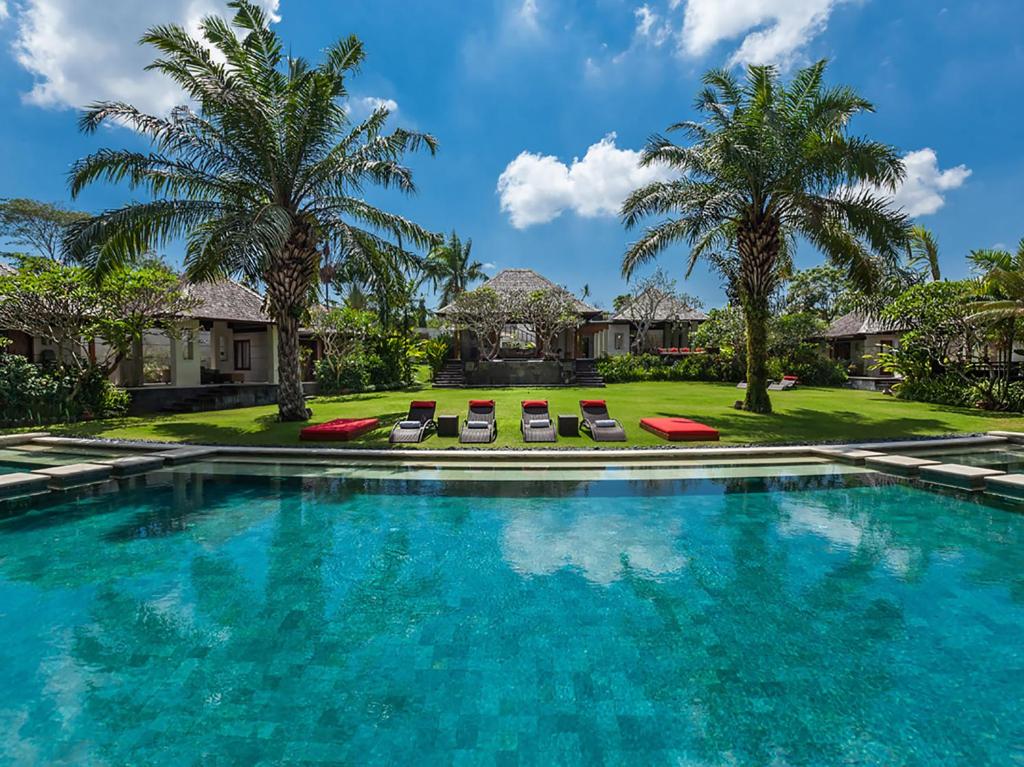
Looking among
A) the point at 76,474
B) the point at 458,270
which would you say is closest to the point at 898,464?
the point at 76,474

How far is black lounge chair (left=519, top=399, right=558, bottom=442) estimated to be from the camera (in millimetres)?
11656

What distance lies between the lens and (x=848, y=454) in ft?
33.6

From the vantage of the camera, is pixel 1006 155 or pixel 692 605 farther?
pixel 1006 155

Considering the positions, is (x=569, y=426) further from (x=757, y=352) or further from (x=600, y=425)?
(x=757, y=352)

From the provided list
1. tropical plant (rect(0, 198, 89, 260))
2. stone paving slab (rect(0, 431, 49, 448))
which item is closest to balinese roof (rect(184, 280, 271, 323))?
stone paving slab (rect(0, 431, 49, 448))

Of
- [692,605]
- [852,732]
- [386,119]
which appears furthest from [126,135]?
[852,732]

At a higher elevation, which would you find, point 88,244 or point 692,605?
point 88,244

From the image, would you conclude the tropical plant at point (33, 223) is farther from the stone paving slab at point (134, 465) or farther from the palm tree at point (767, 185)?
the palm tree at point (767, 185)

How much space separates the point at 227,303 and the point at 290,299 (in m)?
11.1

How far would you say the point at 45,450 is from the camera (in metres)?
12.1

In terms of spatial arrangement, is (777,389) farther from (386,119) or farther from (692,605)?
(692,605)

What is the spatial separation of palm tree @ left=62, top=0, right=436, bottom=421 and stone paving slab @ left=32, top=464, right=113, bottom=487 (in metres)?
4.76

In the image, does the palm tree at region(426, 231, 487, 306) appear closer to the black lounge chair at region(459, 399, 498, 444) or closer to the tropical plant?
the tropical plant

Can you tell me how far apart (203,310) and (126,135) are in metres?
8.07
